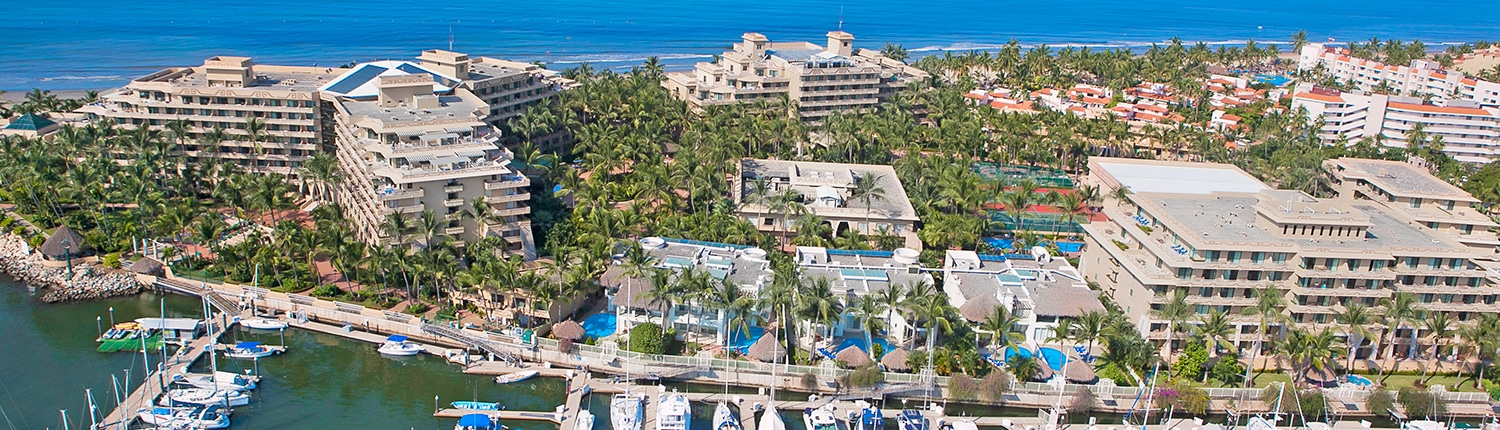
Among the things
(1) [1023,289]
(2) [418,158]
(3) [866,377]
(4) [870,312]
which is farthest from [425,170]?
(1) [1023,289]

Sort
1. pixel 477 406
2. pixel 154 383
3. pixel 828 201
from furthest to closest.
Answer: pixel 828 201 < pixel 154 383 < pixel 477 406

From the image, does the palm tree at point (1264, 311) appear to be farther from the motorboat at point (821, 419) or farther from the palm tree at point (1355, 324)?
the motorboat at point (821, 419)

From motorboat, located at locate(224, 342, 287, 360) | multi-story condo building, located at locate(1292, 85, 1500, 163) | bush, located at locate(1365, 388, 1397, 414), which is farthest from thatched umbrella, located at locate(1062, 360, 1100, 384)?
multi-story condo building, located at locate(1292, 85, 1500, 163)

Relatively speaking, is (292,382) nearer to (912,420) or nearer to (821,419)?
(821,419)

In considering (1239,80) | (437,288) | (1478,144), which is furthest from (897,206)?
(1239,80)

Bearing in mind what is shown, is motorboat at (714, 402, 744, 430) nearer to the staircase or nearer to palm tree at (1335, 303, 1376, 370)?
the staircase

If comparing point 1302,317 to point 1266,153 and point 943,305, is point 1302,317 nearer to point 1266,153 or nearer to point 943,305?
point 943,305
